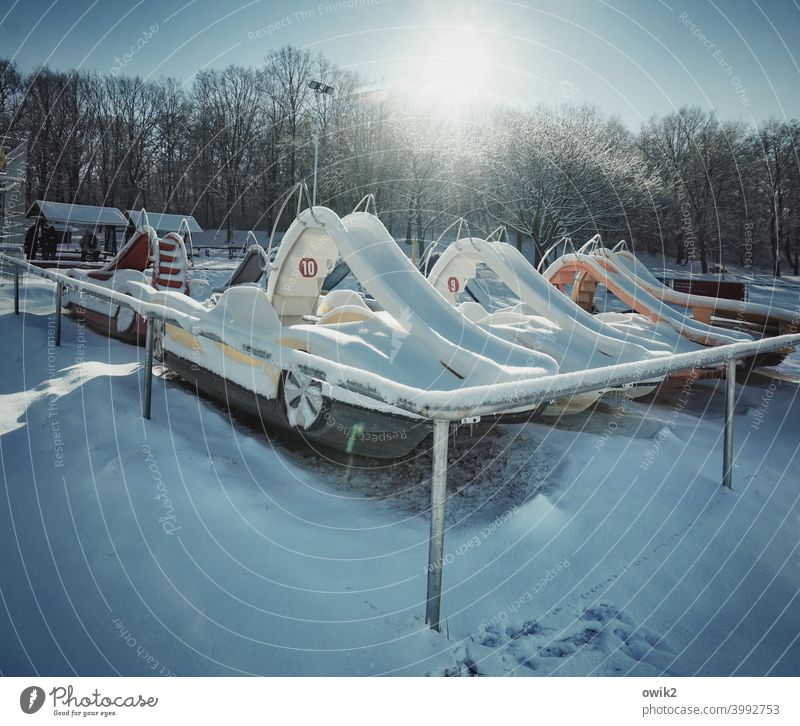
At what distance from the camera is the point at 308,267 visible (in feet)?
18.9

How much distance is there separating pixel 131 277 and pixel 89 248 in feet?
53.3

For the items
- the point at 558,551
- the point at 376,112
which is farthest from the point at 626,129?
the point at 558,551

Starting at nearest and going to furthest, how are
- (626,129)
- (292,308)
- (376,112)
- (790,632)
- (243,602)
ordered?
(243,602) → (790,632) → (292,308) → (376,112) → (626,129)

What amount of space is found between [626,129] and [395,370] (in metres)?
31.0

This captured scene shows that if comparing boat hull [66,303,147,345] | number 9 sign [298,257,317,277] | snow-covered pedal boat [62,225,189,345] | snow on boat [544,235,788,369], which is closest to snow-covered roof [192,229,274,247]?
snow-covered pedal boat [62,225,189,345]

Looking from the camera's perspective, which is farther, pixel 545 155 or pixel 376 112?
pixel 545 155

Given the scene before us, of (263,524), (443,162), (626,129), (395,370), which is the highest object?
(626,129)

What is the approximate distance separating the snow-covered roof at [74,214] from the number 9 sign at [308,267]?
19798 mm

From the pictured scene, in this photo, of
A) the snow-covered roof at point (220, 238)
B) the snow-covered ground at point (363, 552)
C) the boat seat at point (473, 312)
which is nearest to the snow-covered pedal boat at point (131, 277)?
the snow-covered ground at point (363, 552)

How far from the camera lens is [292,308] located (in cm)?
600

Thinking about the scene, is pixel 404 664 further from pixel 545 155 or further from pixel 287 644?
pixel 545 155

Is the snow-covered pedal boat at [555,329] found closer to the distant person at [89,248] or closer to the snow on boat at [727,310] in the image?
the snow on boat at [727,310]

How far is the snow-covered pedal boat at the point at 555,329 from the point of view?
5.80 m

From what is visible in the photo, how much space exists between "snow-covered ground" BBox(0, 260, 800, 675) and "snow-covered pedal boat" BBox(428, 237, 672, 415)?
4.09 ft
